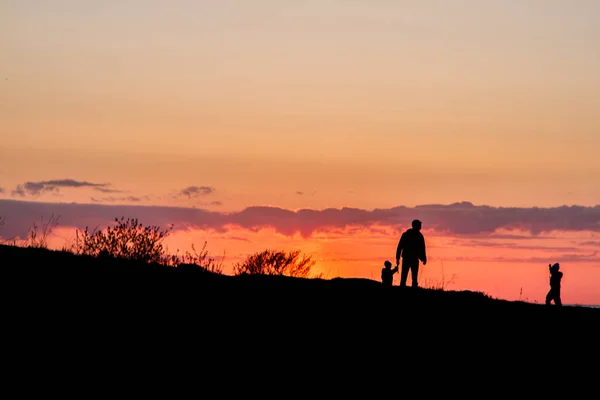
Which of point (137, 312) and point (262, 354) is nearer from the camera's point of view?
point (262, 354)

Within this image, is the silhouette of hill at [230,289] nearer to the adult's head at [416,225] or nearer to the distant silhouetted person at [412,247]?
the distant silhouetted person at [412,247]

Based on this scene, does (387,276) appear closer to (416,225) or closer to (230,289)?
(416,225)

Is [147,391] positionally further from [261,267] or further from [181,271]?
[261,267]

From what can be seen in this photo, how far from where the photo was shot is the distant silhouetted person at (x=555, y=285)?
33.8m

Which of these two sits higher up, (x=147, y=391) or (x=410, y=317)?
(x=410, y=317)

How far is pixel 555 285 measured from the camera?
111 feet

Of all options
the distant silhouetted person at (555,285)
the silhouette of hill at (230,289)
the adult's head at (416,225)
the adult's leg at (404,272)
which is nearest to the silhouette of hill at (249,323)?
the silhouette of hill at (230,289)

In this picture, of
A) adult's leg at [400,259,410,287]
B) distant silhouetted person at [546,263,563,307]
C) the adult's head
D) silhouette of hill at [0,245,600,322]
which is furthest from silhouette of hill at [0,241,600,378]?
distant silhouetted person at [546,263,563,307]

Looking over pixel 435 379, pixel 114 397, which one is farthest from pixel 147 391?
pixel 435 379

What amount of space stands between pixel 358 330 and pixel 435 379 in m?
3.00

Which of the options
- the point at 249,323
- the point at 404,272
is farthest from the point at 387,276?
the point at 249,323

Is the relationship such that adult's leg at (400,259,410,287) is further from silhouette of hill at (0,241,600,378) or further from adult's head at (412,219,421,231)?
silhouette of hill at (0,241,600,378)

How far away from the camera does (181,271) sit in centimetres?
2598

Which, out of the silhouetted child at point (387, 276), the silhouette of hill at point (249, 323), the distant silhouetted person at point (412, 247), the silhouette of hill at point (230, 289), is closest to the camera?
the silhouette of hill at point (249, 323)
